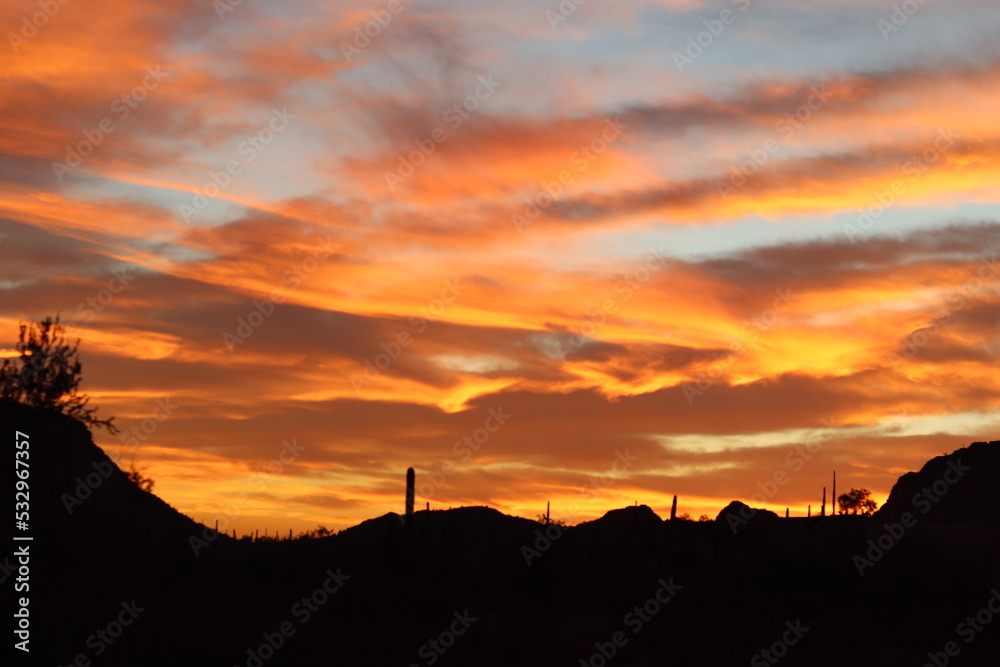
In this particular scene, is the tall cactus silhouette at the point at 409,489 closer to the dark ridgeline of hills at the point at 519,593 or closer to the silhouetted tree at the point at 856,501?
the dark ridgeline of hills at the point at 519,593

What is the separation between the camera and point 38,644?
29.0 m

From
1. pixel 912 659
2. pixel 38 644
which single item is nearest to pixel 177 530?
pixel 38 644

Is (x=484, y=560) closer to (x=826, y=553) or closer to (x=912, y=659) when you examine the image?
(x=826, y=553)

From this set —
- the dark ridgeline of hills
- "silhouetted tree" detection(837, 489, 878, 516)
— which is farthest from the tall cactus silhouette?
"silhouetted tree" detection(837, 489, 878, 516)

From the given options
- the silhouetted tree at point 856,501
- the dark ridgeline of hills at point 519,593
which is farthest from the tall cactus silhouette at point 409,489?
the silhouetted tree at point 856,501

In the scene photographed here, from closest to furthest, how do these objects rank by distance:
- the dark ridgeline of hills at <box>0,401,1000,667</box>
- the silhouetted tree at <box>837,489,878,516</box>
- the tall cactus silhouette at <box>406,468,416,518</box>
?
the dark ridgeline of hills at <box>0,401,1000,667</box> → the tall cactus silhouette at <box>406,468,416,518</box> → the silhouetted tree at <box>837,489,878,516</box>

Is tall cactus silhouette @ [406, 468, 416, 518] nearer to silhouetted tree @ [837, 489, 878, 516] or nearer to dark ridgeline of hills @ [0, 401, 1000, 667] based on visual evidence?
dark ridgeline of hills @ [0, 401, 1000, 667]

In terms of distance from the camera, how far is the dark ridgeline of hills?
Answer: 30.2m

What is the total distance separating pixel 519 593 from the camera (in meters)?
41.7

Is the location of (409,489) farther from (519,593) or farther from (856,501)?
(856,501)

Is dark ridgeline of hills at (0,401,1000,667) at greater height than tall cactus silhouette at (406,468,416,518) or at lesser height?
lesser

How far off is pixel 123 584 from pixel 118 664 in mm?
12069

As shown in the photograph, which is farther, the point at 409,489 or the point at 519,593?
the point at 519,593

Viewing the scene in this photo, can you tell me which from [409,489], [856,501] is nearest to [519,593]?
[409,489]
